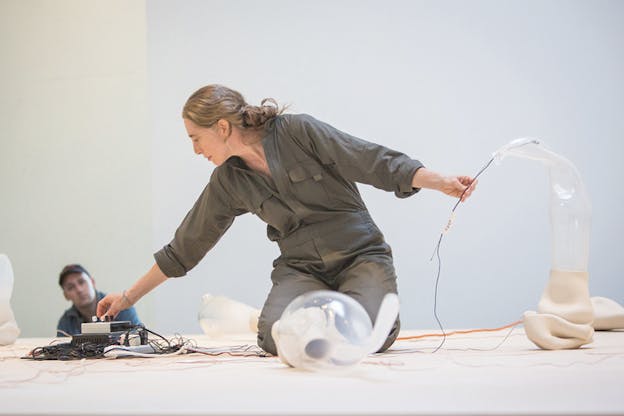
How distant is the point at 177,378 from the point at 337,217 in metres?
0.89

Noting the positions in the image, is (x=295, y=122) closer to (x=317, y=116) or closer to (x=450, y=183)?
(x=450, y=183)

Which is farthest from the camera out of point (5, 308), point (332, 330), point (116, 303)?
point (5, 308)

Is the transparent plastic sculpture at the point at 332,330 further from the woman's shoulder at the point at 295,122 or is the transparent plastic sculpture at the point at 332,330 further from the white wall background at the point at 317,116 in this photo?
the white wall background at the point at 317,116

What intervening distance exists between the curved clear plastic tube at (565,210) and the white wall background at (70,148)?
3.00 m

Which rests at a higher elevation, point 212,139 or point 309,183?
point 212,139

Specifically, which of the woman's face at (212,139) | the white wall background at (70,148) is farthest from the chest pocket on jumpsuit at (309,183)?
the white wall background at (70,148)

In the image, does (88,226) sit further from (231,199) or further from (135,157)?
(231,199)

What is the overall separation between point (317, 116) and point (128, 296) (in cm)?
226

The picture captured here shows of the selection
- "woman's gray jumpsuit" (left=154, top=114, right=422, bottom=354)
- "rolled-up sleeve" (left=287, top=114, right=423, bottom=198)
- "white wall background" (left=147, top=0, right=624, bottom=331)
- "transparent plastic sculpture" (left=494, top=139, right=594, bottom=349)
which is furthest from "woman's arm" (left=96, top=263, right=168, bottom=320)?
"white wall background" (left=147, top=0, right=624, bottom=331)

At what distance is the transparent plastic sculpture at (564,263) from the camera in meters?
2.00

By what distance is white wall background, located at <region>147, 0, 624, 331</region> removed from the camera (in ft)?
13.9

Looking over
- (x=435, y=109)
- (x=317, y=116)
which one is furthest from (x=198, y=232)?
(x=435, y=109)

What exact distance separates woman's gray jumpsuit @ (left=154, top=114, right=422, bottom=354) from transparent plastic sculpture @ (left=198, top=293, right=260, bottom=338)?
0.96 meters

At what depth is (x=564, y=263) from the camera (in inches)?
82.3
